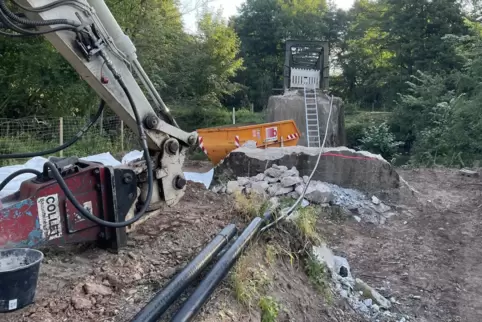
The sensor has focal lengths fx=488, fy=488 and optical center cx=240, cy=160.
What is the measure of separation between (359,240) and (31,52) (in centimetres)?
855

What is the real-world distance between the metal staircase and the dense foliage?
3563mm

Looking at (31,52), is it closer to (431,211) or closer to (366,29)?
(431,211)

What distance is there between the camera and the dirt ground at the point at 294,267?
2.95 meters

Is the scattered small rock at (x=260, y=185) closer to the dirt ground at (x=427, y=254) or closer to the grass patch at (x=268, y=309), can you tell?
the dirt ground at (x=427, y=254)

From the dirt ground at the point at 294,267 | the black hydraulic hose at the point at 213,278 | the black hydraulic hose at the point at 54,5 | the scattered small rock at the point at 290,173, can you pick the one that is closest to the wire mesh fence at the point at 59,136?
the scattered small rock at the point at 290,173

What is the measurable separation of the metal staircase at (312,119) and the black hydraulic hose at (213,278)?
452 inches

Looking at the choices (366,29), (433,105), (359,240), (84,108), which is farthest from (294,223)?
(366,29)

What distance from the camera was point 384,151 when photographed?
20266 mm

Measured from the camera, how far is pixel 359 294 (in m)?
4.89

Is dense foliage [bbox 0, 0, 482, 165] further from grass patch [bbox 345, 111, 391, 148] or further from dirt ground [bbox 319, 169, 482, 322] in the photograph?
dirt ground [bbox 319, 169, 482, 322]

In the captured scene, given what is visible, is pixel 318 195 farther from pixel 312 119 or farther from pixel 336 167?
pixel 312 119

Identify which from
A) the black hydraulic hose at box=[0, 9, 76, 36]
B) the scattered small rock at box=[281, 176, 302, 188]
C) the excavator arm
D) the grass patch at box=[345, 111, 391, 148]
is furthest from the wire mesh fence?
the grass patch at box=[345, 111, 391, 148]

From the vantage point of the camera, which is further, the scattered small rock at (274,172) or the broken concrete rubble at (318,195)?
the scattered small rock at (274,172)

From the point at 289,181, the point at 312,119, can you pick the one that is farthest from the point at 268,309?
the point at 312,119
